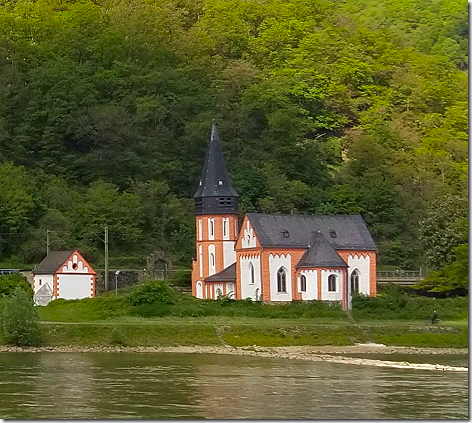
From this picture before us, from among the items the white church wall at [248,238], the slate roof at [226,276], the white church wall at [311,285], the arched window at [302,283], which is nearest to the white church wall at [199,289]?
the slate roof at [226,276]

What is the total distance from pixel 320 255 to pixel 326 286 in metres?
2.02

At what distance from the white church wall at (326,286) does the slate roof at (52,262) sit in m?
16.2

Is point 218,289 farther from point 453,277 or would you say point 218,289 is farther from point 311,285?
point 453,277

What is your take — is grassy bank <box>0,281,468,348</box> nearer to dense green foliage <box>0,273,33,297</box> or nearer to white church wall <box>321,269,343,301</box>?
white church wall <box>321,269,343,301</box>

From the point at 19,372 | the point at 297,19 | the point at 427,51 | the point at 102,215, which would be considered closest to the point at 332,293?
the point at 102,215

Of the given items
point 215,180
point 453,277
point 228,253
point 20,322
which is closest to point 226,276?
point 228,253

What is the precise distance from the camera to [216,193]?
81125mm

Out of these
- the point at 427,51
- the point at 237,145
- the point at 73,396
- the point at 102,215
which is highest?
the point at 427,51

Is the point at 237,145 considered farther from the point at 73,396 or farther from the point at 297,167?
the point at 73,396

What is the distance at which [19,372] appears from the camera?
4975 centimetres

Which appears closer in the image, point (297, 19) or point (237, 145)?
point (237, 145)

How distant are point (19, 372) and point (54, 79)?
181 ft

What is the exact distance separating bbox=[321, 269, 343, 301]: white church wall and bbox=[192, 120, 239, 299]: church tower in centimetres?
807

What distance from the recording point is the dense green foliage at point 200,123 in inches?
3617
